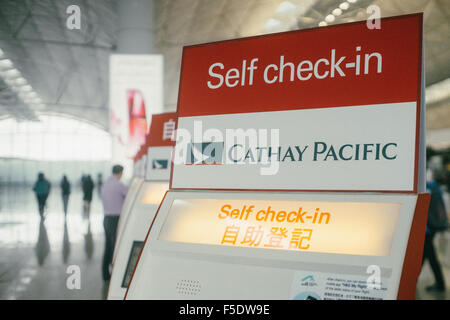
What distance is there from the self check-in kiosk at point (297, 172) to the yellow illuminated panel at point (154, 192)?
2315mm

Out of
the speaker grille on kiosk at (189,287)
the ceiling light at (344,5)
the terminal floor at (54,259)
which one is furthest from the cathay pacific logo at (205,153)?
the ceiling light at (344,5)

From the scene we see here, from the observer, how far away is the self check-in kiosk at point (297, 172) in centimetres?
135

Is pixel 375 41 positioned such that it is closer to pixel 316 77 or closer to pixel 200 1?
pixel 316 77

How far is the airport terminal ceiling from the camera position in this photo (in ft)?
25.1

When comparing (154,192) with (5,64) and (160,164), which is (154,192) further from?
(5,64)

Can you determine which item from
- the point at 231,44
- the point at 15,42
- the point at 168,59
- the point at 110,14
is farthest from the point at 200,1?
the point at 231,44

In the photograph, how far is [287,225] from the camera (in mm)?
1532

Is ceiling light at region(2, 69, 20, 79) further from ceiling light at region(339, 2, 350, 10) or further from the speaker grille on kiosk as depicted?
the speaker grille on kiosk

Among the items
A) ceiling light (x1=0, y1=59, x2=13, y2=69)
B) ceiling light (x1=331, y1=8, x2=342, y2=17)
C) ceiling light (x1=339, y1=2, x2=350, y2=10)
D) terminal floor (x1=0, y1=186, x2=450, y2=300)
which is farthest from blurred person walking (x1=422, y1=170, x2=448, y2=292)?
ceiling light (x1=0, y1=59, x2=13, y2=69)

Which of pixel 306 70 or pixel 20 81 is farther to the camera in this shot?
pixel 20 81

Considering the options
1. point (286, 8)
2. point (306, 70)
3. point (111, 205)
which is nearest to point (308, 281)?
point (306, 70)

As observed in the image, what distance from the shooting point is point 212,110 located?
1.71 meters

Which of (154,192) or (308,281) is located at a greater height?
(154,192)

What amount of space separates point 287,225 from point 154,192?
2.76 metres
